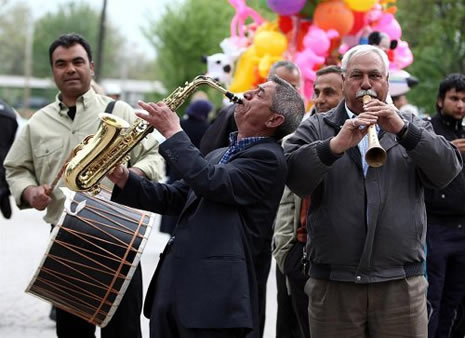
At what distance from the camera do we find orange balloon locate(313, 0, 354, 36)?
9.09 meters

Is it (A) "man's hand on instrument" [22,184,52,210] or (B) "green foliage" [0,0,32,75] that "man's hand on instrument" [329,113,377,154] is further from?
(B) "green foliage" [0,0,32,75]

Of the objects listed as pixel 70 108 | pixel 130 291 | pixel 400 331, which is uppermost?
pixel 70 108

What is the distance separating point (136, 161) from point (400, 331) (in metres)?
2.01

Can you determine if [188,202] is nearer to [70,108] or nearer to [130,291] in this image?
[130,291]

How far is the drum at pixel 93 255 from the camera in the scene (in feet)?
16.0

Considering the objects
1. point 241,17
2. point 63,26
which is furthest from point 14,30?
point 241,17

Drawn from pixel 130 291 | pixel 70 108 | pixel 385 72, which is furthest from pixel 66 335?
pixel 385 72

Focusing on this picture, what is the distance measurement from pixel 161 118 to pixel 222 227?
545 millimetres

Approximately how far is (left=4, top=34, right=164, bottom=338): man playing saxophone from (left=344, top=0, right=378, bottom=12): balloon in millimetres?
3937

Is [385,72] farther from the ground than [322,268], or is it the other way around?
[385,72]

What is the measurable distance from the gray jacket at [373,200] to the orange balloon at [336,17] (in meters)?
4.78

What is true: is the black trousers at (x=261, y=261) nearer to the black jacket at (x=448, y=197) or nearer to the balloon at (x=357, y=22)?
the black jacket at (x=448, y=197)

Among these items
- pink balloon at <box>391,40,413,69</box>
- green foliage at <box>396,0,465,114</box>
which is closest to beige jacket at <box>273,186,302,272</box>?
pink balloon at <box>391,40,413,69</box>

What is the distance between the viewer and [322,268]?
453cm
